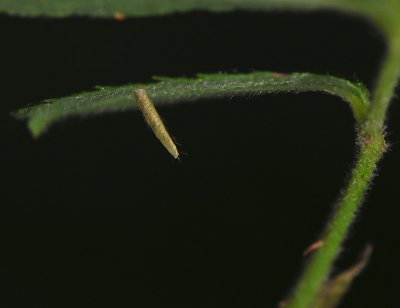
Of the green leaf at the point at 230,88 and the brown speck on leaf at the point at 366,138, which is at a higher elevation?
the green leaf at the point at 230,88

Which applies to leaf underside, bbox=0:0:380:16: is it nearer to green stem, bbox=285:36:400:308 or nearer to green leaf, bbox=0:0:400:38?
green leaf, bbox=0:0:400:38

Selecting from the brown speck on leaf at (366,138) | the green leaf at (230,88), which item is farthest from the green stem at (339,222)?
the green leaf at (230,88)

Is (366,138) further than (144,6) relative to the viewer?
No

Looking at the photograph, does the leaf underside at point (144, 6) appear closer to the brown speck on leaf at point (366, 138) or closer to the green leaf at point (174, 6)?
the green leaf at point (174, 6)

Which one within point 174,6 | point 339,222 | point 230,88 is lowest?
point 339,222

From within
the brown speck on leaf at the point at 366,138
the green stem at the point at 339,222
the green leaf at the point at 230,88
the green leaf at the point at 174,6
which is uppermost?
the green leaf at the point at 174,6

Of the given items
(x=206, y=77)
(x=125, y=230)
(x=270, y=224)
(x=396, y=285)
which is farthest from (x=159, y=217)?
(x=206, y=77)

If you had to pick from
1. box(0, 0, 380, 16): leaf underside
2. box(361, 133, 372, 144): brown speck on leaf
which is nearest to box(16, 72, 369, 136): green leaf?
box(361, 133, 372, 144): brown speck on leaf

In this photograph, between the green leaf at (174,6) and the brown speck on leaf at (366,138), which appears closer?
the brown speck on leaf at (366,138)

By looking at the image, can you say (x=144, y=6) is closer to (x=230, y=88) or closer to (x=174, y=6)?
(x=174, y=6)

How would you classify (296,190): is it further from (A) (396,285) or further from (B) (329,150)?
(A) (396,285)

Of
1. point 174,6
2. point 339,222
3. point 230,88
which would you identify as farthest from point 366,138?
point 174,6
